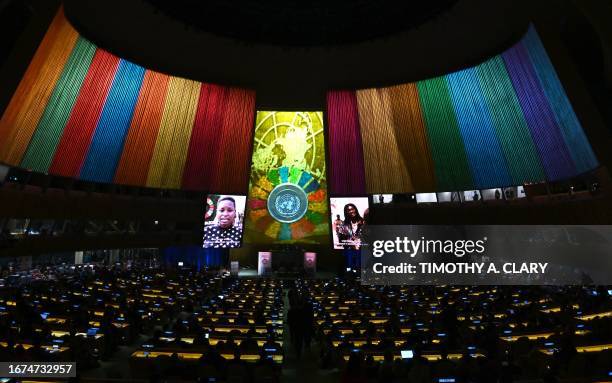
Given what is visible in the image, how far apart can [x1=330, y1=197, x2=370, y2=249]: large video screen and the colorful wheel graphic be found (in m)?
6.65

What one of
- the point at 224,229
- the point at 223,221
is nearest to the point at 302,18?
the point at 223,221

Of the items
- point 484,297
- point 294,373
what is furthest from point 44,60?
point 484,297

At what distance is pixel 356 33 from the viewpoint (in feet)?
78.6

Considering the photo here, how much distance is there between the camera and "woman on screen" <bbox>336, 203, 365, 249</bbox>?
2731 cm

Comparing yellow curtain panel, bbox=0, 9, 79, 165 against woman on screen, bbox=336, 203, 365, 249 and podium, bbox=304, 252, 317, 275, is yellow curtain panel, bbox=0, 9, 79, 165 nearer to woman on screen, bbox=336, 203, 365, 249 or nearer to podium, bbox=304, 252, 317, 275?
woman on screen, bbox=336, 203, 365, 249

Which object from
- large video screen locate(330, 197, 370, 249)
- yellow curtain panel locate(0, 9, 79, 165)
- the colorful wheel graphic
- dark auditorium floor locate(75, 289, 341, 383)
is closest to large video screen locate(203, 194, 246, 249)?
large video screen locate(330, 197, 370, 249)

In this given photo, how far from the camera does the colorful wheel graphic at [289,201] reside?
114ft

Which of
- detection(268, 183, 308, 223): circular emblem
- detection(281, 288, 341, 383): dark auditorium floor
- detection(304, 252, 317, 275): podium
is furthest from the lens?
detection(268, 183, 308, 223): circular emblem

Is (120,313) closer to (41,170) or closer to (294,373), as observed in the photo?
(294,373)

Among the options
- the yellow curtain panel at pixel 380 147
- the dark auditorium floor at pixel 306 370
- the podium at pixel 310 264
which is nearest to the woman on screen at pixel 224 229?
the podium at pixel 310 264

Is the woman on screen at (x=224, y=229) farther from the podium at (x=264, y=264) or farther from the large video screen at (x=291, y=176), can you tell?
the large video screen at (x=291, y=176)

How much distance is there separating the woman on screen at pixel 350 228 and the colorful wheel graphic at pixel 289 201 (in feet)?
22.6

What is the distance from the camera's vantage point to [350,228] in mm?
27641

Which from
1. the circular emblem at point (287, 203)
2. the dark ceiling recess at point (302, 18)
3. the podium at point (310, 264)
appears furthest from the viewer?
the circular emblem at point (287, 203)
